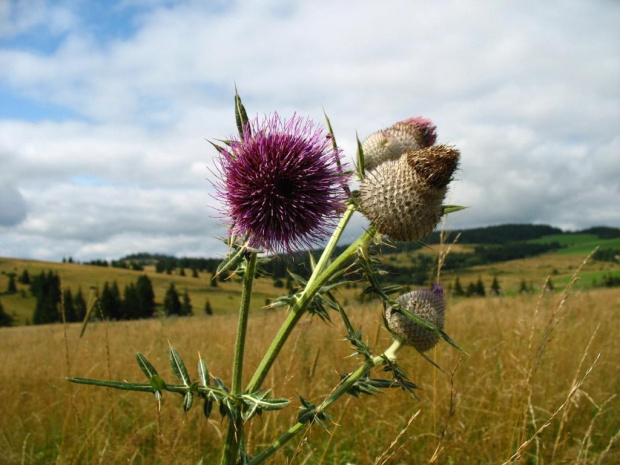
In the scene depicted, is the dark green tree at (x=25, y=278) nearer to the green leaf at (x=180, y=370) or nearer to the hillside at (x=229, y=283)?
the hillside at (x=229, y=283)

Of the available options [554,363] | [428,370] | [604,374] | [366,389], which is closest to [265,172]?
[366,389]

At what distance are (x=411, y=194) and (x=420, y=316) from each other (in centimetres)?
89

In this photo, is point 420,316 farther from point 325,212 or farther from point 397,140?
point 397,140

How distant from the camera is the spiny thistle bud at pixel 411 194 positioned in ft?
8.93

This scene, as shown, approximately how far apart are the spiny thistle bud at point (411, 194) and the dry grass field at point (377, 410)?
1049mm

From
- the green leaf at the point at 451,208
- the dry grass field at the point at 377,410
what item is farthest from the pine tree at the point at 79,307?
the green leaf at the point at 451,208

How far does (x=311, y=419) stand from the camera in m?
2.47

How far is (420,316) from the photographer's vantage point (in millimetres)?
3156

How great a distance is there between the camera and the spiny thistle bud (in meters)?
2.72

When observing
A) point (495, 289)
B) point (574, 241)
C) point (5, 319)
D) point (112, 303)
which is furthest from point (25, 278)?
point (574, 241)

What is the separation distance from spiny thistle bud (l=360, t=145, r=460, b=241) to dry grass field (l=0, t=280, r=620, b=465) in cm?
105

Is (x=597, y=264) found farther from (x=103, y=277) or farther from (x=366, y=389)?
(x=366, y=389)

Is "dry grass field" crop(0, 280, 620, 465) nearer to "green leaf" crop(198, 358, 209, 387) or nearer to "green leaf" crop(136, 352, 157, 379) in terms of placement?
"green leaf" crop(198, 358, 209, 387)

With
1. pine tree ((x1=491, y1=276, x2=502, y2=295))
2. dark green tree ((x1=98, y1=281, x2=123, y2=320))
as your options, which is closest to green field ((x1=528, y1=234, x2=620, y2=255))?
pine tree ((x1=491, y1=276, x2=502, y2=295))
